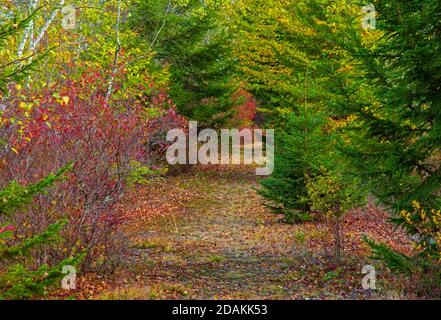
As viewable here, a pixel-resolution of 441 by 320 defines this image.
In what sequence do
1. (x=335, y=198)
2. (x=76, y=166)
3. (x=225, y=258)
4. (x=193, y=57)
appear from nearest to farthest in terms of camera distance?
1. (x=76, y=166)
2. (x=335, y=198)
3. (x=225, y=258)
4. (x=193, y=57)

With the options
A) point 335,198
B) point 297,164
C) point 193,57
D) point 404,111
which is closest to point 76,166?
point 335,198

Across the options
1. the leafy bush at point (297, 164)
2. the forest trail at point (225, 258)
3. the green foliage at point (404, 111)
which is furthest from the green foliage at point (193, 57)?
the green foliage at point (404, 111)

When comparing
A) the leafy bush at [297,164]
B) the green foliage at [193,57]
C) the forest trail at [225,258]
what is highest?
the green foliage at [193,57]

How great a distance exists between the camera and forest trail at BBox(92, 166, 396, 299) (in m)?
8.97

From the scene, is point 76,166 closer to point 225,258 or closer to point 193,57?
point 225,258

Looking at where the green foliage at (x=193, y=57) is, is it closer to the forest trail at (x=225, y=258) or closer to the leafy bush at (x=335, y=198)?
the forest trail at (x=225, y=258)

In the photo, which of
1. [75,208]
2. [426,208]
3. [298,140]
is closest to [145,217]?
[298,140]

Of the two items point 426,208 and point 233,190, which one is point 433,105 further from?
point 233,190

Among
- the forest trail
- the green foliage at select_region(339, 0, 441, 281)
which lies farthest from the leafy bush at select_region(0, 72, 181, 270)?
the green foliage at select_region(339, 0, 441, 281)

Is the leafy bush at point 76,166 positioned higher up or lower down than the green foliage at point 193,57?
lower down

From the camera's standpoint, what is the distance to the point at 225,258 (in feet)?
38.3

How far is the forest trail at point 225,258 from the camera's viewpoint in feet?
29.4

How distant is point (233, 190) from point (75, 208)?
43.5 feet
